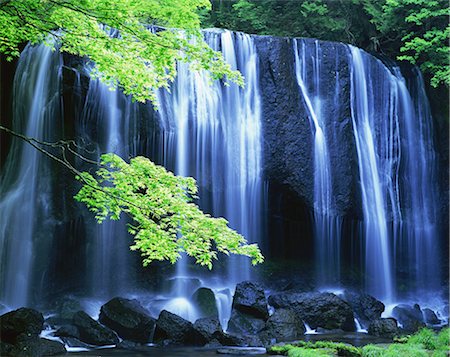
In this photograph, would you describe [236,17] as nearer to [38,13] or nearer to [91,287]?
[91,287]

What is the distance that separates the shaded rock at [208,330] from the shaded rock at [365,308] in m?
4.55

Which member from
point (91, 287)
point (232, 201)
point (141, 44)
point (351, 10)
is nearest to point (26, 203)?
point (91, 287)

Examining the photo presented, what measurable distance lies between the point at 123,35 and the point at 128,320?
642 cm

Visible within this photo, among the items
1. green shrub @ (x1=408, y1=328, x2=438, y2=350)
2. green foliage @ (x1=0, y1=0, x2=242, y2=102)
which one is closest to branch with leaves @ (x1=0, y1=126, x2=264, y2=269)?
green foliage @ (x1=0, y1=0, x2=242, y2=102)

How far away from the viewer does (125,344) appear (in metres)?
10.8

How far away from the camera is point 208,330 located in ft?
35.3

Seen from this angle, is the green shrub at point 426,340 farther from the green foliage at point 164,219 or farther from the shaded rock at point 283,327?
the green foliage at point 164,219

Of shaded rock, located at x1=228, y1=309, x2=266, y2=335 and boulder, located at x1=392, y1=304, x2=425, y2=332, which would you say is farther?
boulder, located at x1=392, y1=304, x2=425, y2=332

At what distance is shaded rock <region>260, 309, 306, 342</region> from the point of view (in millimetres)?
11453

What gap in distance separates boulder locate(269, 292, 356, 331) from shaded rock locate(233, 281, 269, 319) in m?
1.00

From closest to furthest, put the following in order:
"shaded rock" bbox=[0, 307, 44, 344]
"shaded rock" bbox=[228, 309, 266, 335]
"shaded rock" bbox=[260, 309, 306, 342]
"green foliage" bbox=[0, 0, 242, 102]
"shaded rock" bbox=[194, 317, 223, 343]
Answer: "green foliage" bbox=[0, 0, 242, 102]
"shaded rock" bbox=[0, 307, 44, 344]
"shaded rock" bbox=[194, 317, 223, 343]
"shaded rock" bbox=[260, 309, 306, 342]
"shaded rock" bbox=[228, 309, 266, 335]

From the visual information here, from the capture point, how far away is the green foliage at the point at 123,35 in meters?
6.88

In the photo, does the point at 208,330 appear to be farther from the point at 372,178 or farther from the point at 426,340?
the point at 372,178

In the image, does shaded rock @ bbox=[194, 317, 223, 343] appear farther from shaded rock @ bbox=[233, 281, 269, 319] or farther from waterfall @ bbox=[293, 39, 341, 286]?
waterfall @ bbox=[293, 39, 341, 286]
